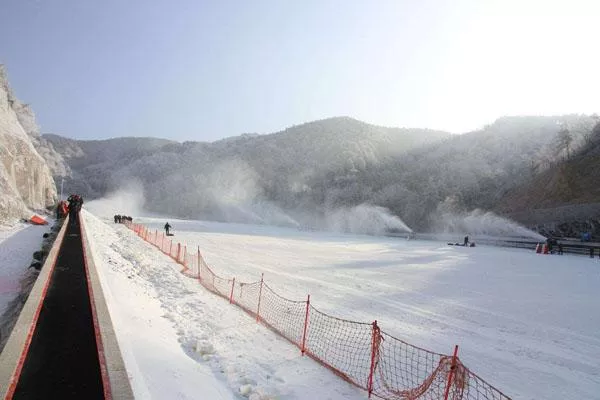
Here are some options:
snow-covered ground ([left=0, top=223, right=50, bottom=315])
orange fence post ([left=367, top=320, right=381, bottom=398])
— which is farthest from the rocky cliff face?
orange fence post ([left=367, top=320, right=381, bottom=398])

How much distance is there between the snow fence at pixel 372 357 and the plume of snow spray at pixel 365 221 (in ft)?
161

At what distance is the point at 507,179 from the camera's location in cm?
6103

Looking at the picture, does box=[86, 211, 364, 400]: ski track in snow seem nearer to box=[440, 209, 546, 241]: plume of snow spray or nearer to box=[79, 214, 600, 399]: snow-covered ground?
box=[79, 214, 600, 399]: snow-covered ground

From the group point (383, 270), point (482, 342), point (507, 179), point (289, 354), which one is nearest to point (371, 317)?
point (482, 342)

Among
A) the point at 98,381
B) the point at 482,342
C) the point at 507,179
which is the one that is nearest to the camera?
the point at 98,381

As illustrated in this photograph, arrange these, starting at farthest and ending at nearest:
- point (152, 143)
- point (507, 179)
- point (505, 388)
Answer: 1. point (152, 143)
2. point (507, 179)
3. point (505, 388)

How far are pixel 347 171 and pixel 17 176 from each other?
69.9 metres

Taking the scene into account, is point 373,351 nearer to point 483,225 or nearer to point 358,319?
point 358,319

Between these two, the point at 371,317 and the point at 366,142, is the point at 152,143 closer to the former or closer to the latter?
the point at 366,142

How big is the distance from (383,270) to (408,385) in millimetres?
13476

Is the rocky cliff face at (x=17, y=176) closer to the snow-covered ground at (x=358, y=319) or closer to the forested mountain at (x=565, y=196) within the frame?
the snow-covered ground at (x=358, y=319)

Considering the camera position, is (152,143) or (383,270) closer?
(383,270)

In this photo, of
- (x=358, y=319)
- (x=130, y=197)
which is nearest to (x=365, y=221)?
(x=358, y=319)

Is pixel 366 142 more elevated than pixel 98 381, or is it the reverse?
pixel 366 142
